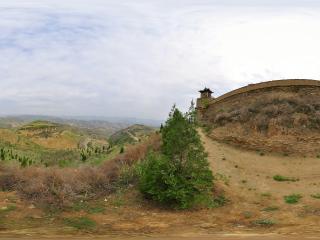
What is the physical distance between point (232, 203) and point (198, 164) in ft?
6.27

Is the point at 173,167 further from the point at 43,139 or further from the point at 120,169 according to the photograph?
the point at 43,139

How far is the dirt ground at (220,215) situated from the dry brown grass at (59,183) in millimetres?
575

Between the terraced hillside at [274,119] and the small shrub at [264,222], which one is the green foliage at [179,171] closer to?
the small shrub at [264,222]

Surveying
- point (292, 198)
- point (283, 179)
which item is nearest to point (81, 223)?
point (292, 198)

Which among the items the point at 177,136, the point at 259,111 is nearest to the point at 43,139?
the point at 259,111

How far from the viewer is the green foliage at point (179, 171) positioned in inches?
623

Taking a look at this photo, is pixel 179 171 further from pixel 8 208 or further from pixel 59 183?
pixel 8 208

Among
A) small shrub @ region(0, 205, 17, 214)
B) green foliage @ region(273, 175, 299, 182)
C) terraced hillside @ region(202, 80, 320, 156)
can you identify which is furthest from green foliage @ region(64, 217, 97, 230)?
terraced hillside @ region(202, 80, 320, 156)

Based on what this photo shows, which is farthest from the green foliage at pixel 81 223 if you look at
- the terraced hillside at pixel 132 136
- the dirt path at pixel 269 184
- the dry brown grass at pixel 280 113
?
the terraced hillside at pixel 132 136

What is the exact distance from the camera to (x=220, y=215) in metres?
15.3

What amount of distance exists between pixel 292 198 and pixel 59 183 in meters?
8.72

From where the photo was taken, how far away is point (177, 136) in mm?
16312

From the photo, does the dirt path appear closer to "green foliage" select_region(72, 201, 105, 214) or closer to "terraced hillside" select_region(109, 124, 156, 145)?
"green foliage" select_region(72, 201, 105, 214)

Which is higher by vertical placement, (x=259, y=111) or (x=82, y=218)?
(x=259, y=111)
